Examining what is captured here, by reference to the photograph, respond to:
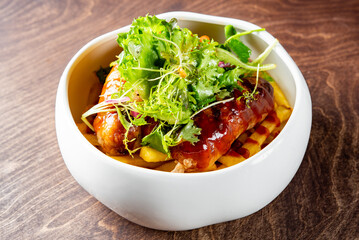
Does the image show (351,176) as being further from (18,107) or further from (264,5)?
(18,107)

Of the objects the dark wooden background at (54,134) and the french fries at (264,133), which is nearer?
the french fries at (264,133)

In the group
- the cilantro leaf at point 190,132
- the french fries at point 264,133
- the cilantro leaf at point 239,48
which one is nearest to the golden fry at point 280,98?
Result: the french fries at point 264,133

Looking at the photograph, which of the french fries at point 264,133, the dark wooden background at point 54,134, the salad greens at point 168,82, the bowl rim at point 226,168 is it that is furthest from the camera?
the dark wooden background at point 54,134

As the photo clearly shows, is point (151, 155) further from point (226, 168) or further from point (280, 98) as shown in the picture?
point (280, 98)

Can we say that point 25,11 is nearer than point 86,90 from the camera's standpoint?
No

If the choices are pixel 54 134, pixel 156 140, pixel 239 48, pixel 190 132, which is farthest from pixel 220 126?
pixel 54 134

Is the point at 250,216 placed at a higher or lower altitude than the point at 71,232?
lower

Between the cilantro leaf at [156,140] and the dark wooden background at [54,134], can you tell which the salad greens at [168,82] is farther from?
the dark wooden background at [54,134]

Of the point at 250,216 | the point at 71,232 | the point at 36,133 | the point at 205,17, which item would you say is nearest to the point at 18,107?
the point at 36,133
